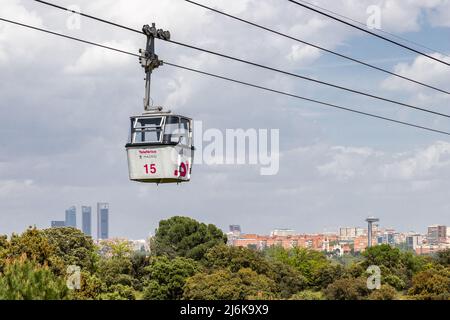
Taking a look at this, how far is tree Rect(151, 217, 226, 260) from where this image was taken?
110188 millimetres

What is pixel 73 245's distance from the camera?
9438cm

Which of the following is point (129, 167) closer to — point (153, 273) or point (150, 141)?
point (150, 141)

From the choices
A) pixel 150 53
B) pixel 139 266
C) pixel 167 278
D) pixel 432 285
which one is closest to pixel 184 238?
pixel 139 266

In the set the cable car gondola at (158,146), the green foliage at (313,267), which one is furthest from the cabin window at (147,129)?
the green foliage at (313,267)

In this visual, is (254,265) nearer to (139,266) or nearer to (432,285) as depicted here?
(139,266)

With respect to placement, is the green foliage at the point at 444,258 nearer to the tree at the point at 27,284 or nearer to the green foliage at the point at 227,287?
the green foliage at the point at 227,287

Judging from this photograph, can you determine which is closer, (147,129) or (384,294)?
(147,129)

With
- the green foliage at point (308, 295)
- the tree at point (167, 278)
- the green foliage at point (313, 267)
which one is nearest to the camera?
the tree at point (167, 278)

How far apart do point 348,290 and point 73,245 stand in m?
31.9

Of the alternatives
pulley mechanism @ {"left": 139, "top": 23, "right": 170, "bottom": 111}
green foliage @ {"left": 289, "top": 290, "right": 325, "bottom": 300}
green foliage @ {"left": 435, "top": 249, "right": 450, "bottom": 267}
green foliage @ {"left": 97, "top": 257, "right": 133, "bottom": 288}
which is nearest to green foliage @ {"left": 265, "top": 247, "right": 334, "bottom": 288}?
green foliage @ {"left": 289, "top": 290, "right": 325, "bottom": 300}

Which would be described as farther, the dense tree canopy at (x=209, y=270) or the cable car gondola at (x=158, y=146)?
the dense tree canopy at (x=209, y=270)

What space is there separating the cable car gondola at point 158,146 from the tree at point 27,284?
429 centimetres

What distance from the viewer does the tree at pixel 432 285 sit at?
273ft

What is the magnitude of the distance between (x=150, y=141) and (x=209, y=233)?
296ft
